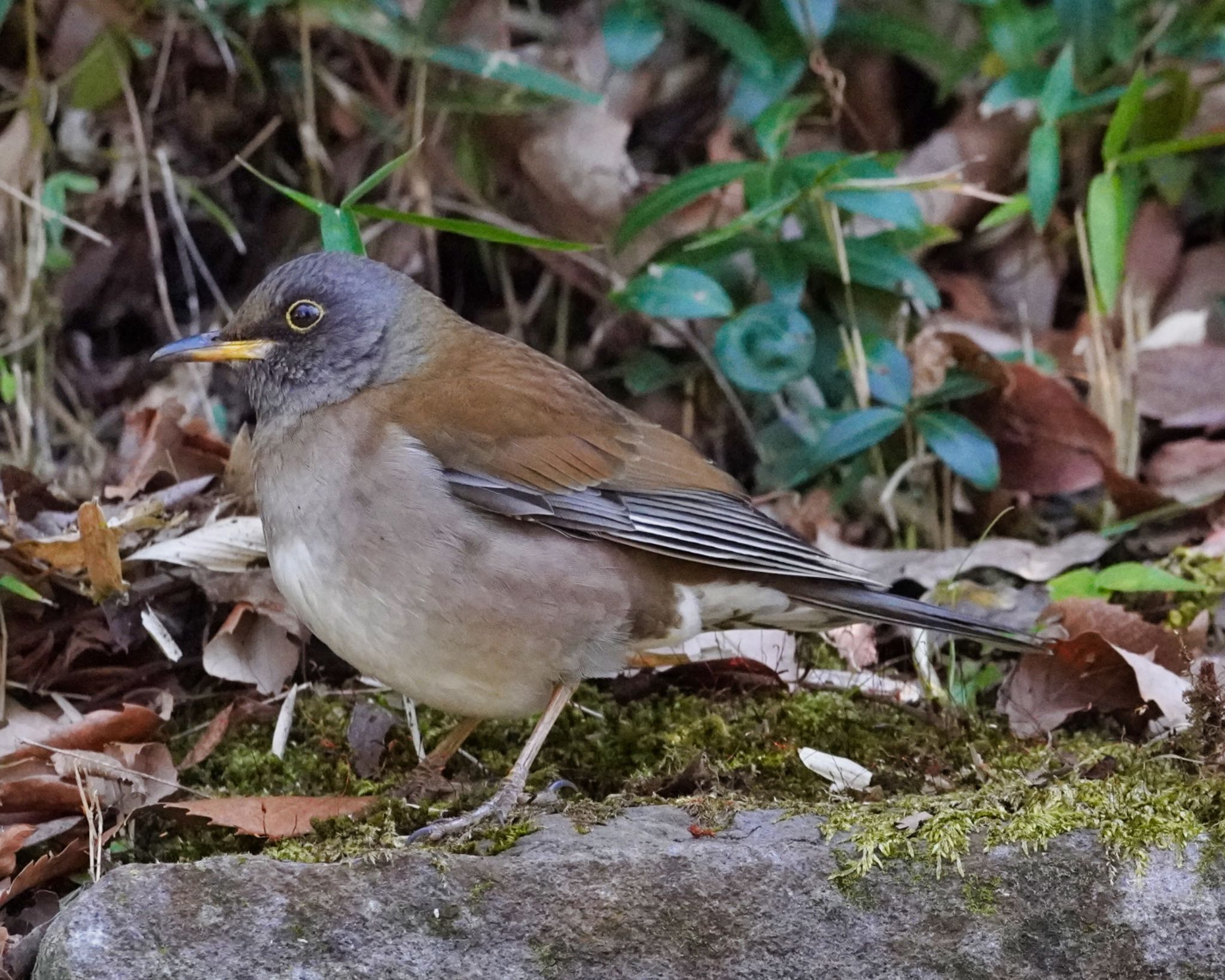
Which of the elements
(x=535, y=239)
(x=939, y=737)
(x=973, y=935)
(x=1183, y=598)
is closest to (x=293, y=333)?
(x=535, y=239)

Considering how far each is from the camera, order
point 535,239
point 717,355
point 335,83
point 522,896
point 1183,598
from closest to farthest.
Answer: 1. point 522,896
2. point 535,239
3. point 1183,598
4. point 717,355
5. point 335,83

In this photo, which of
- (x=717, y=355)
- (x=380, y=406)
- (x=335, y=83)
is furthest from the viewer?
(x=335, y=83)

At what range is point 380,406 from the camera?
355cm

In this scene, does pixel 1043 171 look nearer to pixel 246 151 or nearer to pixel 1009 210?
pixel 1009 210

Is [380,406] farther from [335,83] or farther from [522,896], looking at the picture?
[335,83]

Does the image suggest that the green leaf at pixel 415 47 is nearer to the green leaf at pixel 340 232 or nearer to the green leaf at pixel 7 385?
the green leaf at pixel 340 232

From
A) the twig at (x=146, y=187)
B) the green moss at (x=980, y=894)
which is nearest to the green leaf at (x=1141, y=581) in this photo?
the green moss at (x=980, y=894)

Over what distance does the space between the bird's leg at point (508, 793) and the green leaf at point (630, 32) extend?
278cm

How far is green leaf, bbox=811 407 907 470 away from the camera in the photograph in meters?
4.98

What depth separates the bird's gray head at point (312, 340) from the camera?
3.66 metres

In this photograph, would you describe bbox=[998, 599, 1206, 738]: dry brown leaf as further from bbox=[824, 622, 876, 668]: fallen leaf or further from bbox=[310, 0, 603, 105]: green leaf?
bbox=[310, 0, 603, 105]: green leaf

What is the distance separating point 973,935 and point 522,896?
2.86ft

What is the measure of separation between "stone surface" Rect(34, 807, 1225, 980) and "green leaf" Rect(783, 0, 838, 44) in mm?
3521

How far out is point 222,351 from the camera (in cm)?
373
